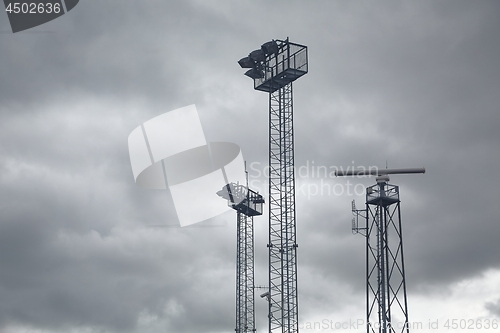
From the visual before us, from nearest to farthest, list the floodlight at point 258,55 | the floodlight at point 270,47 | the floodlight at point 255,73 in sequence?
1. the floodlight at point 270,47
2. the floodlight at point 258,55
3. the floodlight at point 255,73

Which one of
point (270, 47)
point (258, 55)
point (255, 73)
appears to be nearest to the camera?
point (270, 47)

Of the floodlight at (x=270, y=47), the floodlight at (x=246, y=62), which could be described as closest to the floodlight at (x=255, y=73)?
the floodlight at (x=246, y=62)

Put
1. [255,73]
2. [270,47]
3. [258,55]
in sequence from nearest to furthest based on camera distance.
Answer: [270,47] → [258,55] → [255,73]

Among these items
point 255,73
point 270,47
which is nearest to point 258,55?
point 270,47

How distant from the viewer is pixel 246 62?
77.9 meters

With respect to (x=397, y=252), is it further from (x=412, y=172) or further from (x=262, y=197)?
(x=262, y=197)

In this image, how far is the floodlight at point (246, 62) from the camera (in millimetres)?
77375

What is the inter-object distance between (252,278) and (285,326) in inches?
957

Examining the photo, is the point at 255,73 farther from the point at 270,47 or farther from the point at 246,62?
the point at 270,47

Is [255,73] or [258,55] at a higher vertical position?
[258,55]

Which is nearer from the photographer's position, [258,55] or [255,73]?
[258,55]

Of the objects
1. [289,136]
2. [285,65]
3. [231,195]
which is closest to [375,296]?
[289,136]

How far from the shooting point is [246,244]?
96.8 m

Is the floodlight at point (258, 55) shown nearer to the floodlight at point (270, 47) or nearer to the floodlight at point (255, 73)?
the floodlight at point (270, 47)
